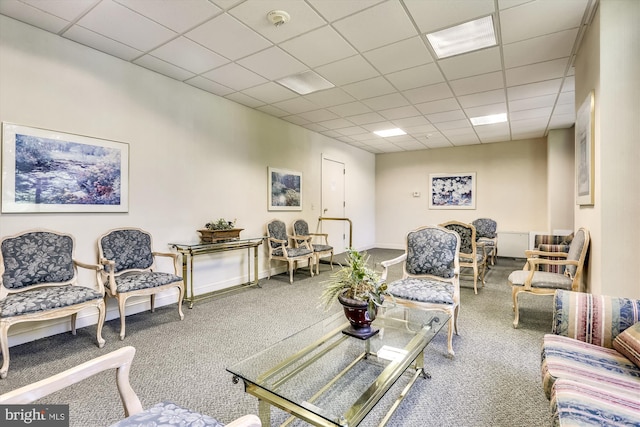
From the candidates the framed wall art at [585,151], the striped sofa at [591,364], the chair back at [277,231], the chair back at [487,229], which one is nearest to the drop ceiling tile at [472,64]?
the framed wall art at [585,151]

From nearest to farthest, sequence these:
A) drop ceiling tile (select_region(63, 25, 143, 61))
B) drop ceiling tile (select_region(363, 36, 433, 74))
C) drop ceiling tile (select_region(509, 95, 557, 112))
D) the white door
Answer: drop ceiling tile (select_region(63, 25, 143, 61)), drop ceiling tile (select_region(363, 36, 433, 74)), drop ceiling tile (select_region(509, 95, 557, 112)), the white door

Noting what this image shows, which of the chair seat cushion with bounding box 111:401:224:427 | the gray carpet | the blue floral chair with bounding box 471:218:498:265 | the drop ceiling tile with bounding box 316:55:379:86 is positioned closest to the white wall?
the gray carpet

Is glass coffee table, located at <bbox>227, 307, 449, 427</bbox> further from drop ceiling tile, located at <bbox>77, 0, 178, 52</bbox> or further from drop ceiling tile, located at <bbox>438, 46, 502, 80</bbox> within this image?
drop ceiling tile, located at <bbox>77, 0, 178, 52</bbox>

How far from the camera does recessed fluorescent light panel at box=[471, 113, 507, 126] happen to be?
5.37 metres

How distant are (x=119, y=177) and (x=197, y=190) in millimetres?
965

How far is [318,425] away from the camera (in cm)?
125

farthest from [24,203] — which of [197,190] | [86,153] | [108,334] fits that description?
[197,190]

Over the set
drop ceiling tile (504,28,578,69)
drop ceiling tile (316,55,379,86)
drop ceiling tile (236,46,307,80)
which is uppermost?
drop ceiling tile (236,46,307,80)

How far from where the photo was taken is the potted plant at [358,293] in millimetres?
1895

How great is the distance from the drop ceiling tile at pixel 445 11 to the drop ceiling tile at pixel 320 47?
719mm

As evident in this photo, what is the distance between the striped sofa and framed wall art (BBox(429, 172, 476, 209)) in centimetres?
633

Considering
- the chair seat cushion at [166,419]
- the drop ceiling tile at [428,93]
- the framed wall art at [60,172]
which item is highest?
the drop ceiling tile at [428,93]

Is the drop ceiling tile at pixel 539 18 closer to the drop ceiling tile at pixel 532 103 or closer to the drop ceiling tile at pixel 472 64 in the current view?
the drop ceiling tile at pixel 472 64

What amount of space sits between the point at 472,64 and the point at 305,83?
202 centimetres
